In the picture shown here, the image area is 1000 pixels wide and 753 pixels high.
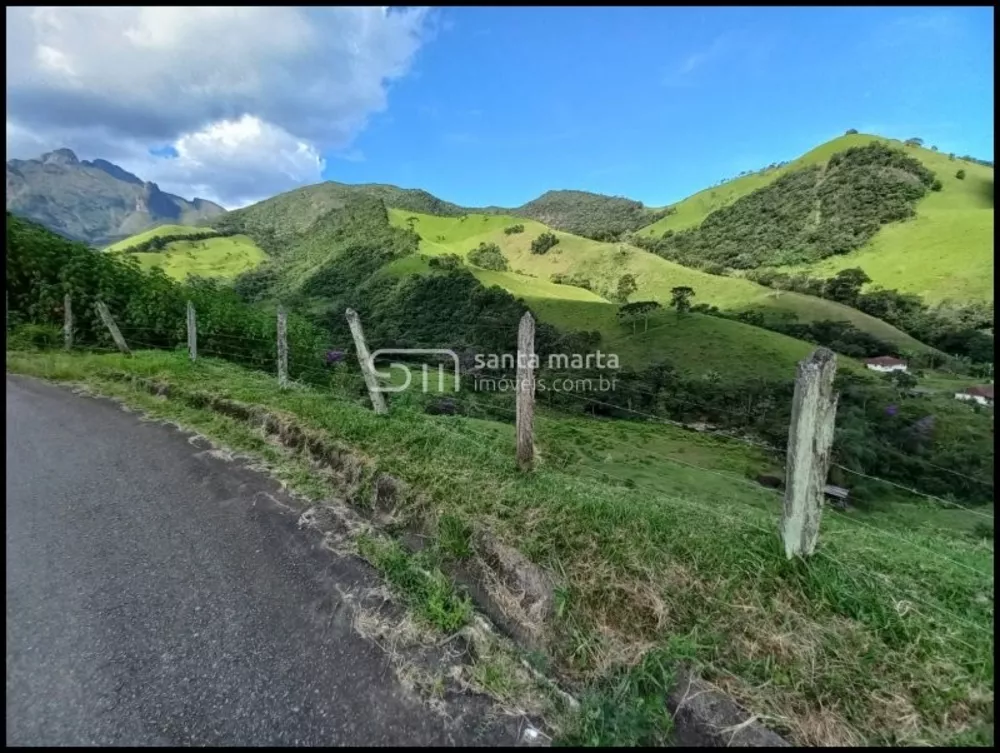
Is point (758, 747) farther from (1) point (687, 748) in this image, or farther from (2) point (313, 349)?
(2) point (313, 349)

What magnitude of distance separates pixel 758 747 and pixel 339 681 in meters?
1.90

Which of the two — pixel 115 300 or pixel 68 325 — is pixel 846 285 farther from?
pixel 68 325

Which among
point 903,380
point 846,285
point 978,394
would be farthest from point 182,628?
point 846,285

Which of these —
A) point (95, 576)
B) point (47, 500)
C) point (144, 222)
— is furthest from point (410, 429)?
point (144, 222)

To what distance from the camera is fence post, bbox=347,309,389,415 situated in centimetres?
540

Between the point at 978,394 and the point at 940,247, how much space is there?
4984 cm

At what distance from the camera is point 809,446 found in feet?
7.83

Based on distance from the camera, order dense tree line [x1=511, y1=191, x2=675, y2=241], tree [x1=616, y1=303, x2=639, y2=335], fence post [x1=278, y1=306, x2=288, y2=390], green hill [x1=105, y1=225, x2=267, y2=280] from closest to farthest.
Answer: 1. fence post [x1=278, y1=306, x2=288, y2=390]
2. tree [x1=616, y1=303, x2=639, y2=335]
3. green hill [x1=105, y1=225, x2=267, y2=280]
4. dense tree line [x1=511, y1=191, x2=675, y2=241]

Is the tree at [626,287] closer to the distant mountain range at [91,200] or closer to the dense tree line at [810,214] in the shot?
the dense tree line at [810,214]

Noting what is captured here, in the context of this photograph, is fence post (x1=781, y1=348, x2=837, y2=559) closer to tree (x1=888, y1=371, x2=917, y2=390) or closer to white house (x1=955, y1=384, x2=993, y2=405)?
white house (x1=955, y1=384, x2=993, y2=405)

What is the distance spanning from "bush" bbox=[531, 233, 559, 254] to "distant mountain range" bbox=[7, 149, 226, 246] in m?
81.4

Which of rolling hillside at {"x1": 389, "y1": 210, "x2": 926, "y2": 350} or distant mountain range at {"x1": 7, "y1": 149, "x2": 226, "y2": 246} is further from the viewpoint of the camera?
distant mountain range at {"x1": 7, "y1": 149, "x2": 226, "y2": 246}

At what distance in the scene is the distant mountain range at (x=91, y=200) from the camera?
356ft

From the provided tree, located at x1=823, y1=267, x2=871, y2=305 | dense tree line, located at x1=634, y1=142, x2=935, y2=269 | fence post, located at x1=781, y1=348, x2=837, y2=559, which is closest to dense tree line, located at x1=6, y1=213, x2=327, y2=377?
fence post, located at x1=781, y1=348, x2=837, y2=559
